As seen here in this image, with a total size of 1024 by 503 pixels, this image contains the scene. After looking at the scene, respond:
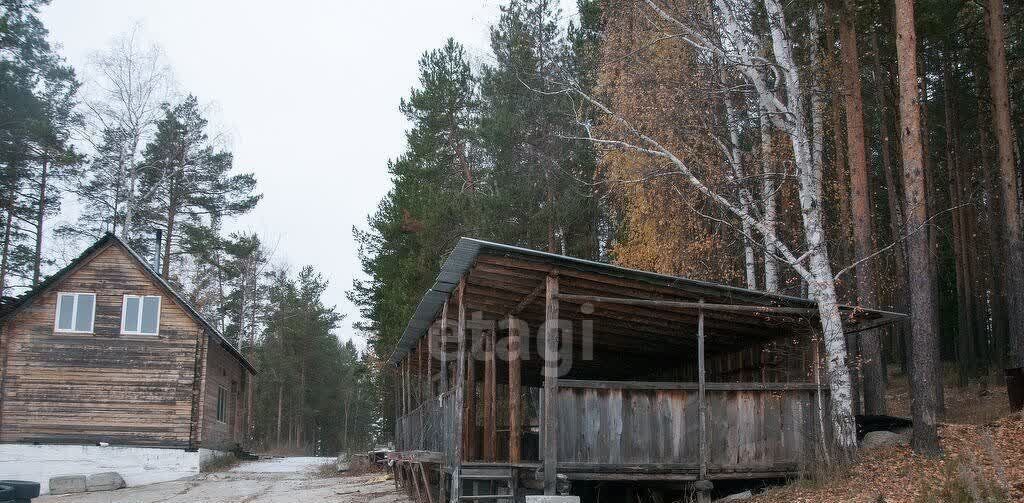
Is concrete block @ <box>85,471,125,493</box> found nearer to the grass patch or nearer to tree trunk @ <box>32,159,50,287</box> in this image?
tree trunk @ <box>32,159,50,287</box>

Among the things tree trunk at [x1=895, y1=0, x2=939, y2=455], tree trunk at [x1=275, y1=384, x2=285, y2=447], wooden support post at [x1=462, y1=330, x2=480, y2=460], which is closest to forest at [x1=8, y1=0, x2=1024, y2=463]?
tree trunk at [x1=895, y1=0, x2=939, y2=455]

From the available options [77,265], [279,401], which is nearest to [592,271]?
[77,265]

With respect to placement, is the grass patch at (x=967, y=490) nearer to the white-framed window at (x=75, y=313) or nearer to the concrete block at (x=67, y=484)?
the concrete block at (x=67, y=484)

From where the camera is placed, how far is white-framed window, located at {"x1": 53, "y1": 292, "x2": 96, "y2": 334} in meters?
24.3

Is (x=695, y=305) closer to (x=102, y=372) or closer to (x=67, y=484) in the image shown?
(x=67, y=484)

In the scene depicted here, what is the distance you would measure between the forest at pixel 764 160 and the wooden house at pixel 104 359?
800 cm

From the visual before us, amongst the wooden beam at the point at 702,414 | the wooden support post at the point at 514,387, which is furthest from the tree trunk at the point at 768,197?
the wooden support post at the point at 514,387

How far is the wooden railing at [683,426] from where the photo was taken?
11430 millimetres

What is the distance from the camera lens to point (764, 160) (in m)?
15.8

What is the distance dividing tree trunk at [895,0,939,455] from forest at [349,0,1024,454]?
1.2 inches

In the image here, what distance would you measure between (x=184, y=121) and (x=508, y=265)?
30515 mm

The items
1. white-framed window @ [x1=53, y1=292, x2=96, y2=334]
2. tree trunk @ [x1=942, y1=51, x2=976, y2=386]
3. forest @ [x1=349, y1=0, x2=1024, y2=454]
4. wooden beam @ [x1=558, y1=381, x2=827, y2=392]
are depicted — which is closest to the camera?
wooden beam @ [x1=558, y1=381, x2=827, y2=392]

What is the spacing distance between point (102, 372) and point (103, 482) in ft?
10.7

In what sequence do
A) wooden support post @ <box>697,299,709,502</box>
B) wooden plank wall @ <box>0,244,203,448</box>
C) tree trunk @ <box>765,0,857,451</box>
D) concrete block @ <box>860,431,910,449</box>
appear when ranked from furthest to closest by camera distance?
1. wooden plank wall @ <box>0,244,203,448</box>
2. concrete block @ <box>860,431,910,449</box>
3. tree trunk @ <box>765,0,857,451</box>
4. wooden support post @ <box>697,299,709,502</box>
